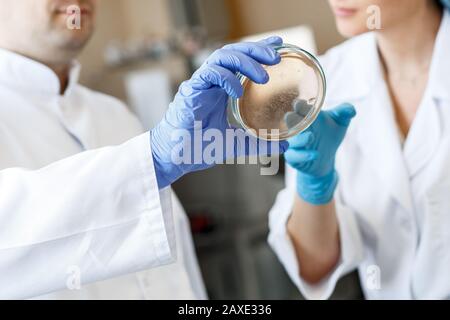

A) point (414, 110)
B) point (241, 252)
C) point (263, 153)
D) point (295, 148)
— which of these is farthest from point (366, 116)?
point (241, 252)

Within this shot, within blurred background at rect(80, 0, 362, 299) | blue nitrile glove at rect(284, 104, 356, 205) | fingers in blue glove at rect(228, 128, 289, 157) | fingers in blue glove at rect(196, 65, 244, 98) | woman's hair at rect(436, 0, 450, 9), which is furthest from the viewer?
blurred background at rect(80, 0, 362, 299)

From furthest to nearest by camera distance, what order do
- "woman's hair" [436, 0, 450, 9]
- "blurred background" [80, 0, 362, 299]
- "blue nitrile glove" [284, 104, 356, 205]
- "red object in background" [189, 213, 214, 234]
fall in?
"red object in background" [189, 213, 214, 234] → "blurred background" [80, 0, 362, 299] → "woman's hair" [436, 0, 450, 9] → "blue nitrile glove" [284, 104, 356, 205]

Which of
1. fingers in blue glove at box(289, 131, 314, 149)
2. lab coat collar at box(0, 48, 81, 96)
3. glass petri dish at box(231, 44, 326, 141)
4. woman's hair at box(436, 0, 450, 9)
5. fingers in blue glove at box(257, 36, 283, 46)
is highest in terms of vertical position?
woman's hair at box(436, 0, 450, 9)

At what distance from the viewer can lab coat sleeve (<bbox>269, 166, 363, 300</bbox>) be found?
1145 millimetres

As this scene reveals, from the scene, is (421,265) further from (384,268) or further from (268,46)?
(268,46)

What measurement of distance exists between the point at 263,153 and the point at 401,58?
42cm

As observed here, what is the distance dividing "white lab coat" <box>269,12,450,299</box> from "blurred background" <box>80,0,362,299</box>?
0.95 metres

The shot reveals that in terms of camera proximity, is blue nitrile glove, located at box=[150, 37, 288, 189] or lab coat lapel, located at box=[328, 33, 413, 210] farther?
lab coat lapel, located at box=[328, 33, 413, 210]

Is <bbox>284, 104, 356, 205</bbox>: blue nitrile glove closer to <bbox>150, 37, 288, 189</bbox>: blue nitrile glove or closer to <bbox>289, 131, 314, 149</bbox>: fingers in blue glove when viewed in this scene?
<bbox>289, 131, 314, 149</bbox>: fingers in blue glove

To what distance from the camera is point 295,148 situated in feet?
3.36

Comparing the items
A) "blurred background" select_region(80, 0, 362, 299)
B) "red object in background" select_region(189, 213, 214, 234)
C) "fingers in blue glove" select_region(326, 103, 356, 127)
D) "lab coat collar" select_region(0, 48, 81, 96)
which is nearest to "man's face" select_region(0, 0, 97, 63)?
"lab coat collar" select_region(0, 48, 81, 96)

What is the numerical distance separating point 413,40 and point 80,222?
0.70 m

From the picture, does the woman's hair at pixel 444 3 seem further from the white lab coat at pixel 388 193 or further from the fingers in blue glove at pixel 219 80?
the fingers in blue glove at pixel 219 80

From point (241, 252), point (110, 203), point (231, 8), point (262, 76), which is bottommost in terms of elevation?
point (241, 252)
